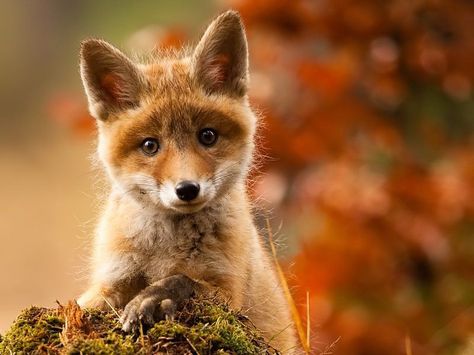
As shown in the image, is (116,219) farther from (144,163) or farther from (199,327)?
(199,327)

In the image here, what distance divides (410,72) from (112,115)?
5680 millimetres

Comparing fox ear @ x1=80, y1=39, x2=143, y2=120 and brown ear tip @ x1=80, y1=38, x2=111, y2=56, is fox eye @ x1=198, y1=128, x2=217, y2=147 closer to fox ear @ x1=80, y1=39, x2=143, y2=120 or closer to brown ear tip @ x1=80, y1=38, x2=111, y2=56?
fox ear @ x1=80, y1=39, x2=143, y2=120

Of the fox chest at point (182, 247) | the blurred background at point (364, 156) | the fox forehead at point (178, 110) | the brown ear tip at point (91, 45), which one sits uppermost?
the brown ear tip at point (91, 45)

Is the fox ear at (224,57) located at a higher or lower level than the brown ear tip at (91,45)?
lower

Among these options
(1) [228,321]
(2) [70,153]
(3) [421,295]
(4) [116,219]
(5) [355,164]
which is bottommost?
(2) [70,153]

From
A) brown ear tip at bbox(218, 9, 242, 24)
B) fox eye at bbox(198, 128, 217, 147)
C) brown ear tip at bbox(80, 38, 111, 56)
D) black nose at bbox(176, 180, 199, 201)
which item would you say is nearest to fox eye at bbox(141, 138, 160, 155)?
fox eye at bbox(198, 128, 217, 147)

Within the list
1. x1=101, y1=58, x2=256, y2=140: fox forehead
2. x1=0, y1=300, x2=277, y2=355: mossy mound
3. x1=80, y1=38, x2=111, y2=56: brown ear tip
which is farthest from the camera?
x1=80, y1=38, x2=111, y2=56: brown ear tip

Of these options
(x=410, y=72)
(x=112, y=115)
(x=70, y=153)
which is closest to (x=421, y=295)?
(x=410, y=72)

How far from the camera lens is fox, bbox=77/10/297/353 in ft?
15.1

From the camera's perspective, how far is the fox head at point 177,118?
4.66m

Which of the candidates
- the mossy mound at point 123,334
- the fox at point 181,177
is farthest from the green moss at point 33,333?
the fox at point 181,177

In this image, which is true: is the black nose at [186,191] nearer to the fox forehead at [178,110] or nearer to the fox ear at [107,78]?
the fox forehead at [178,110]

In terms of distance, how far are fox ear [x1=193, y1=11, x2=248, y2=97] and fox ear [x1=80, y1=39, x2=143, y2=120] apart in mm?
361

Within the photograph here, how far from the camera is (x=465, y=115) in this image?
12352 millimetres
